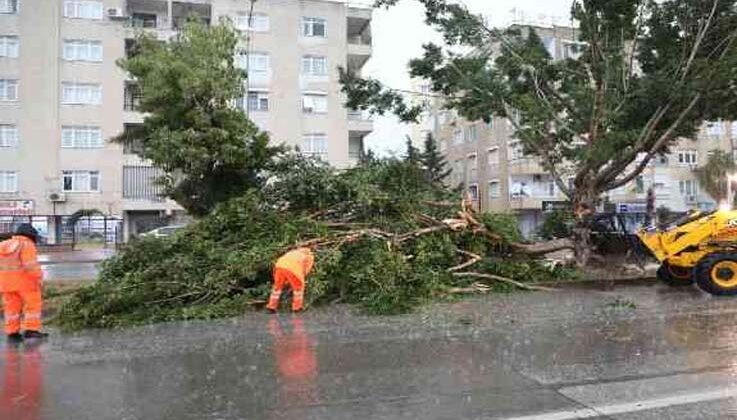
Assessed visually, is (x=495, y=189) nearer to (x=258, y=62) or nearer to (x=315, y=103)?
(x=315, y=103)

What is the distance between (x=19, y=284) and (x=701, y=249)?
1058 centimetres

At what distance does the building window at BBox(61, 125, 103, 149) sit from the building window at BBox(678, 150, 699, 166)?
40.5 meters

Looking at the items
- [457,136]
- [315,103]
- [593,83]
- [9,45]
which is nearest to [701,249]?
[593,83]

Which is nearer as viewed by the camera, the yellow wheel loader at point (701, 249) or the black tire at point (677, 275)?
the yellow wheel loader at point (701, 249)

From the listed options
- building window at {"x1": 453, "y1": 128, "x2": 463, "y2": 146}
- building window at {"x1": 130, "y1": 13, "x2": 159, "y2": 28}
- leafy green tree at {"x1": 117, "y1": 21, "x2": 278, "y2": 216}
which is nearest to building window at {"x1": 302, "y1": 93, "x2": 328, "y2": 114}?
building window at {"x1": 130, "y1": 13, "x2": 159, "y2": 28}

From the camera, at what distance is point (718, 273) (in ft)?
38.2

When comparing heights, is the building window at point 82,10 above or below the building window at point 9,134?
above

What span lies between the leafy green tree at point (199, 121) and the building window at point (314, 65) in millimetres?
25960

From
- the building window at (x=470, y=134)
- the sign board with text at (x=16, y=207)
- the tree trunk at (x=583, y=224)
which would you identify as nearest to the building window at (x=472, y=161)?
the building window at (x=470, y=134)

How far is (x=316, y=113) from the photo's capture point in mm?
45344

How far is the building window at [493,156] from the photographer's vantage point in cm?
5471

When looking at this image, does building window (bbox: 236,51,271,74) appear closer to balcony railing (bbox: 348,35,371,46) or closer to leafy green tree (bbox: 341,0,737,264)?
balcony railing (bbox: 348,35,371,46)

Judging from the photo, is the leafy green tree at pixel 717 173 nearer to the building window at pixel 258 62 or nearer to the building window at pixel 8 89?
the building window at pixel 258 62

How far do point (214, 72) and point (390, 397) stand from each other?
14.3m
